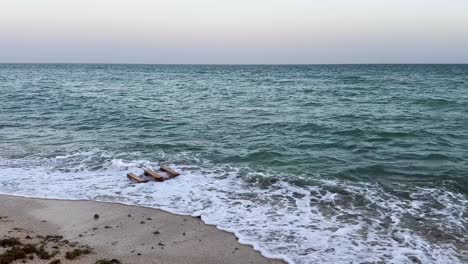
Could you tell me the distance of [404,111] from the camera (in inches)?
842

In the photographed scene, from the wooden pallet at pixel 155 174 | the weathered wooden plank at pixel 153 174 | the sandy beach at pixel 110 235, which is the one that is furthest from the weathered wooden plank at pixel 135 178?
the sandy beach at pixel 110 235

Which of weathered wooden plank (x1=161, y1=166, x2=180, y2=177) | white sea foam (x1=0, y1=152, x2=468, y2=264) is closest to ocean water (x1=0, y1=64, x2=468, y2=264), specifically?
white sea foam (x1=0, y1=152, x2=468, y2=264)

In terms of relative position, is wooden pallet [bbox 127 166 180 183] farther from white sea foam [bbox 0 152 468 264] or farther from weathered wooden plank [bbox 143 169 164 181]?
white sea foam [bbox 0 152 468 264]

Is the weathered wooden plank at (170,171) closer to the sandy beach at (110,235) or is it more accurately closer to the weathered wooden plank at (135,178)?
the weathered wooden plank at (135,178)

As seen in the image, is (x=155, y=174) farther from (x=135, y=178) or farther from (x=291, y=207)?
(x=291, y=207)

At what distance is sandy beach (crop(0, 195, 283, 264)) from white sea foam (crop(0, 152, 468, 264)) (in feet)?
1.29

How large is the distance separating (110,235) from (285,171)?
212 inches

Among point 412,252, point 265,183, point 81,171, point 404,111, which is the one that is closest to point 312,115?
point 404,111

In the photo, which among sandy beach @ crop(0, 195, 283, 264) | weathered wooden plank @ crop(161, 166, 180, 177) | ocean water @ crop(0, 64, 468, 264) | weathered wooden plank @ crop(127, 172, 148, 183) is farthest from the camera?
weathered wooden plank @ crop(161, 166, 180, 177)

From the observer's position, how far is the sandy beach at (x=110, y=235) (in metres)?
6.10

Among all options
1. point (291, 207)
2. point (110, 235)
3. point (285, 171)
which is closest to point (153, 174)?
point (110, 235)

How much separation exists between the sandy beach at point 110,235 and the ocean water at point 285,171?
1.43ft

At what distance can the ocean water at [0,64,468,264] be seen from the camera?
697 cm

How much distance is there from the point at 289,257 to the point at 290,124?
12.1 metres
